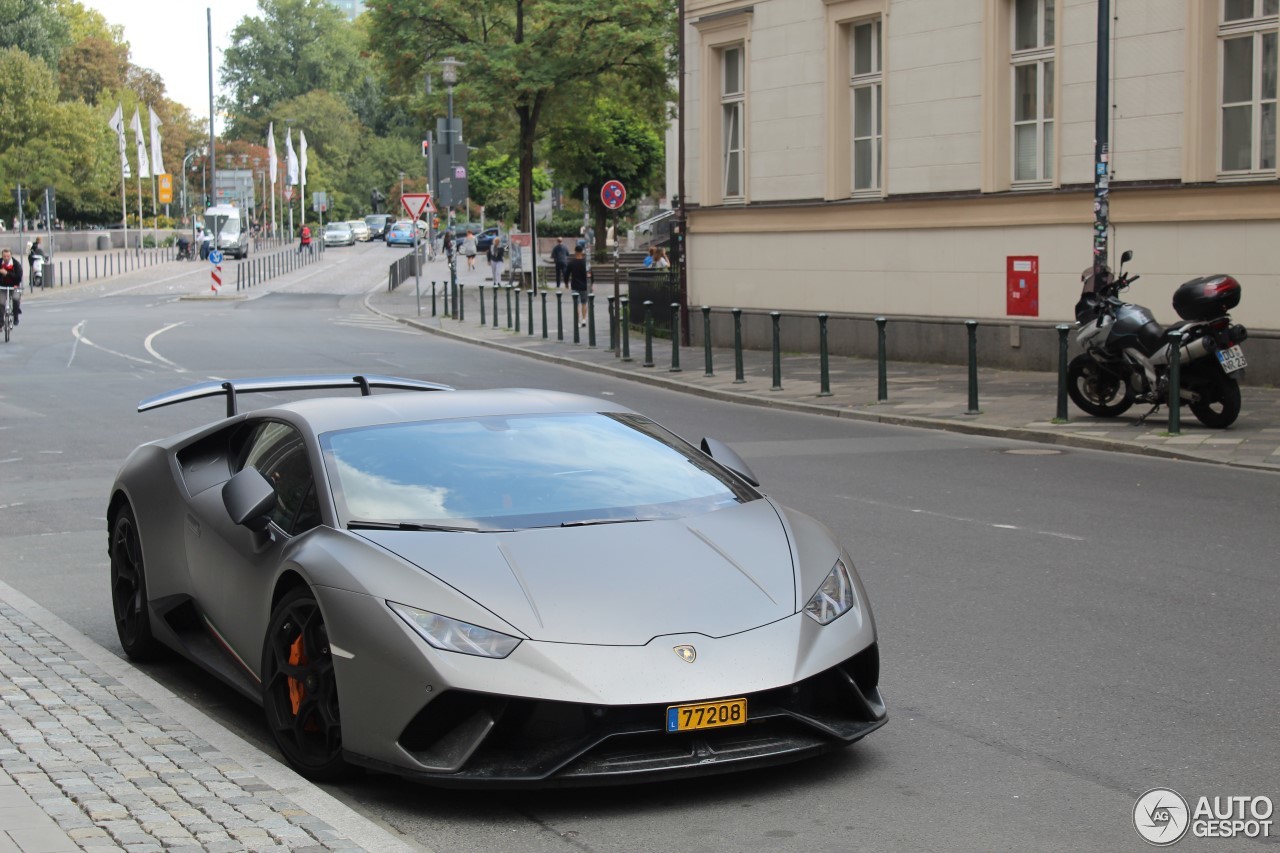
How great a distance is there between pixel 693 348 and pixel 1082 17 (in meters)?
9.57

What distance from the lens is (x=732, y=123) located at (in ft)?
95.7

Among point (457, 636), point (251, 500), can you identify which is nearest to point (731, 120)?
point (251, 500)

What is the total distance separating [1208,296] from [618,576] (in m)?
11.3

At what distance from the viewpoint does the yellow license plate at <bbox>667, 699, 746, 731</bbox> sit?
4.91 m

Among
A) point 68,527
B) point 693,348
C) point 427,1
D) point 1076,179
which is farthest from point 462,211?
point 68,527

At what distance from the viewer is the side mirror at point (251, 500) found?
5941 mm

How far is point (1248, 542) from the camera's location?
980 centimetres

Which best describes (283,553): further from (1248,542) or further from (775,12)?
(775,12)

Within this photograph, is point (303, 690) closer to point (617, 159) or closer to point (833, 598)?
point (833, 598)

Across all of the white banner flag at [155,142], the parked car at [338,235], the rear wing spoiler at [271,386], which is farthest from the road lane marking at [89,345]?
the parked car at [338,235]

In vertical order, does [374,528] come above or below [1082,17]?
below

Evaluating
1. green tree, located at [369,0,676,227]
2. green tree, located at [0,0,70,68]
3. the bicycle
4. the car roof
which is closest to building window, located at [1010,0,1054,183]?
the car roof

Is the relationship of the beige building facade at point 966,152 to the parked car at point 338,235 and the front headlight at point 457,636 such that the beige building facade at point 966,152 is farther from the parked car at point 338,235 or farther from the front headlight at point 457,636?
the parked car at point 338,235

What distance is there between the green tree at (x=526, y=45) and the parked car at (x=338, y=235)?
53.2 m
